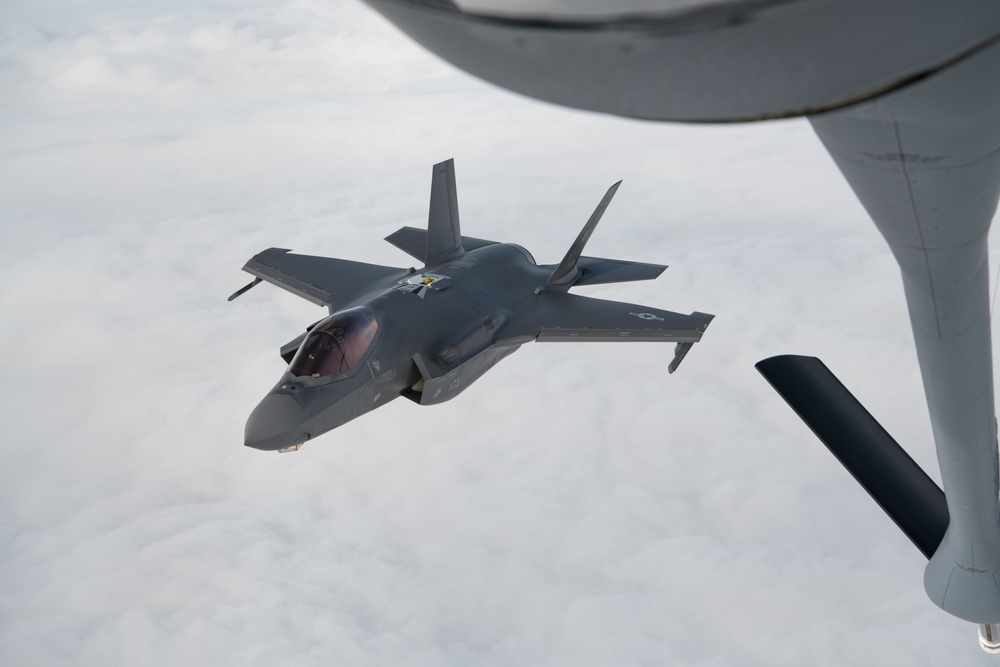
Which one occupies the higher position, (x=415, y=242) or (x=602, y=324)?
(x=415, y=242)

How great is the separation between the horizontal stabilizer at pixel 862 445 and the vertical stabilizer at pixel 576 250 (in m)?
13.3

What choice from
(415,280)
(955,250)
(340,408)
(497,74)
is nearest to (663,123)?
(497,74)

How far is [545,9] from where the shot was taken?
2.19m

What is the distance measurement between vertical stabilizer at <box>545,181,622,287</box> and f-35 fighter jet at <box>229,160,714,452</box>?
0.04 meters

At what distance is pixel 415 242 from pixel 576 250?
630cm

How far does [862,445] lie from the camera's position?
10.7m

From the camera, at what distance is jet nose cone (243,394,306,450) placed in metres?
17.8

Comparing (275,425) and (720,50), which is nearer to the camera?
(720,50)

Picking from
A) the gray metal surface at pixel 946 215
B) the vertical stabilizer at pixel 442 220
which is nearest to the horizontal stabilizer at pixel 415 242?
the vertical stabilizer at pixel 442 220

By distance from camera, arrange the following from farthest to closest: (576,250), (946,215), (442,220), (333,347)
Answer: (442,220)
(576,250)
(333,347)
(946,215)

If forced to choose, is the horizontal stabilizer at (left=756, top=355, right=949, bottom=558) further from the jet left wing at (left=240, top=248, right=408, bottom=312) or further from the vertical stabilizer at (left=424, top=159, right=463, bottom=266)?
the vertical stabilizer at (left=424, top=159, right=463, bottom=266)

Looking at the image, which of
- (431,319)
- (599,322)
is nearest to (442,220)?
(431,319)

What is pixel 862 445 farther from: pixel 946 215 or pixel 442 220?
pixel 442 220

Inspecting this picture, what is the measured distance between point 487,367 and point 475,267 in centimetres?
335
